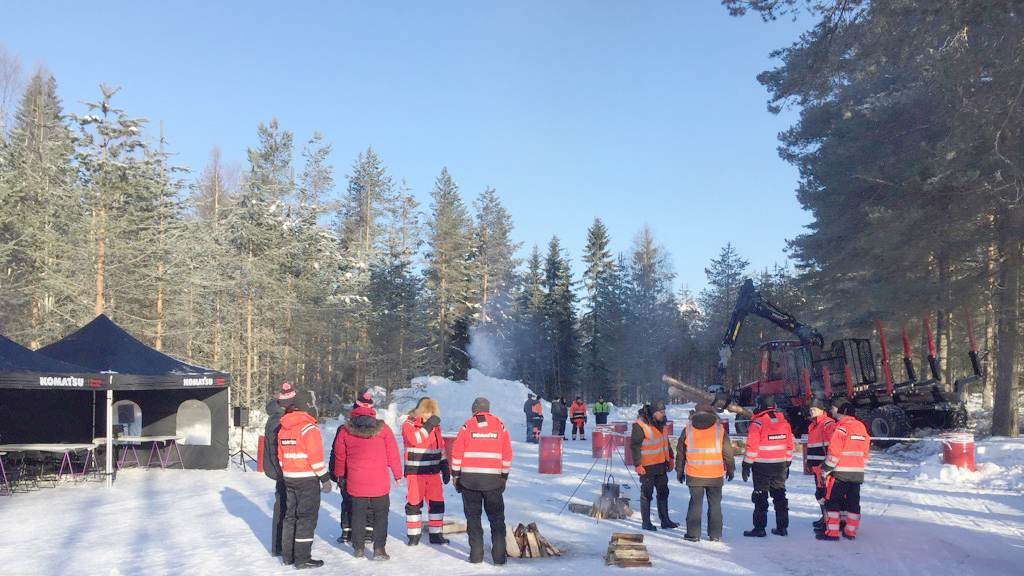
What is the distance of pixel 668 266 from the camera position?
62844 millimetres

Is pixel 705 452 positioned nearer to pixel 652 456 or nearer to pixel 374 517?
pixel 652 456

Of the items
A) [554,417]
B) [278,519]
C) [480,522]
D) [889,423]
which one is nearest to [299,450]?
[278,519]

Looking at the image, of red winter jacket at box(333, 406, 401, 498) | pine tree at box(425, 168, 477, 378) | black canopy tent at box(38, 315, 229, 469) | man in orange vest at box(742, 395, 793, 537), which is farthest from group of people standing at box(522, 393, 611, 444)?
pine tree at box(425, 168, 477, 378)


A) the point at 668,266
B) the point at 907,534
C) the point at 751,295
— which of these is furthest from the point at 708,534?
the point at 668,266

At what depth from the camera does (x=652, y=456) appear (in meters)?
8.94

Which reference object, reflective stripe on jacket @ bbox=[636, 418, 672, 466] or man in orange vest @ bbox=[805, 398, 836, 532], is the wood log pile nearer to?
reflective stripe on jacket @ bbox=[636, 418, 672, 466]

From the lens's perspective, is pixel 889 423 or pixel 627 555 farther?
pixel 889 423

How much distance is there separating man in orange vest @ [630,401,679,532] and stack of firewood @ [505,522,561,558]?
1.81m

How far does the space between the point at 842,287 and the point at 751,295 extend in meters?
6.37

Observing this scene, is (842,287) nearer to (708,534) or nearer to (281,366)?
(708,534)

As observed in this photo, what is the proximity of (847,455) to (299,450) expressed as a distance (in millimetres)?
6091

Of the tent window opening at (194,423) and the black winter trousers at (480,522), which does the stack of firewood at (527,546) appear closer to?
the black winter trousers at (480,522)

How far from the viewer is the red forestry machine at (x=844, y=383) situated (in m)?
17.1

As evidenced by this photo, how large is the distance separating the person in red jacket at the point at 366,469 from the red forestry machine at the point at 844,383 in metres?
14.0
